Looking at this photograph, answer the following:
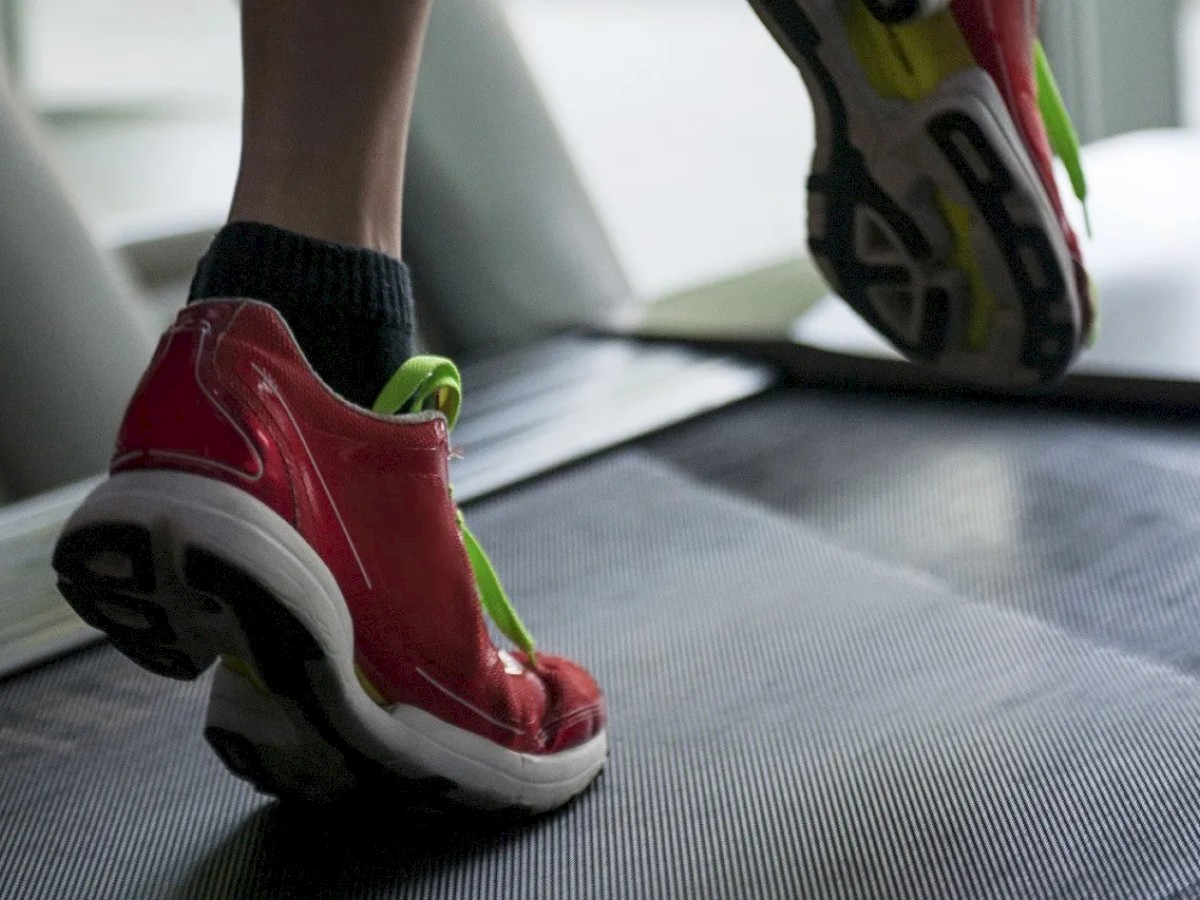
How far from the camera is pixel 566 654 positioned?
1.19 m

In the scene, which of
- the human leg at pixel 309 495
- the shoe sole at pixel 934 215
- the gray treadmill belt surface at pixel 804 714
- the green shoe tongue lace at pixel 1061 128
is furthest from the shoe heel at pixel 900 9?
the gray treadmill belt surface at pixel 804 714

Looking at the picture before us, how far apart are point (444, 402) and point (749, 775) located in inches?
12.5

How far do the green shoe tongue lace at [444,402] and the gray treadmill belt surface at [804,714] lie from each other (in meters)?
0.13

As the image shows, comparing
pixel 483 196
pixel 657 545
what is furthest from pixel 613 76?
pixel 657 545

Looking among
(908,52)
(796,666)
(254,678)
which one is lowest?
(796,666)

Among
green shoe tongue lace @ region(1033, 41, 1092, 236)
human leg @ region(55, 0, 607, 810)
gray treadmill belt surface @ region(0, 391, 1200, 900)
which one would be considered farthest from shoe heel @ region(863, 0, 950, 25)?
gray treadmill belt surface @ region(0, 391, 1200, 900)

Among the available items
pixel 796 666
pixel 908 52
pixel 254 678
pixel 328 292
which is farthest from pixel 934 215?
pixel 254 678

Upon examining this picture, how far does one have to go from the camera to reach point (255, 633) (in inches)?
27.9

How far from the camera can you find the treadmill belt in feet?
2.63

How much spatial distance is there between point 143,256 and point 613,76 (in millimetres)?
1876

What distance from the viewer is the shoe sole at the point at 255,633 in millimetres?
677

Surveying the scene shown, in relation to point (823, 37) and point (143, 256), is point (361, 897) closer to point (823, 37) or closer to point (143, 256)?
point (823, 37)

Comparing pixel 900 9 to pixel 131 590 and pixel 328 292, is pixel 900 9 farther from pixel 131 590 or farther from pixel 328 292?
pixel 131 590

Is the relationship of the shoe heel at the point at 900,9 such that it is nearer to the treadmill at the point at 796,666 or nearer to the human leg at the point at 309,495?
the human leg at the point at 309,495
